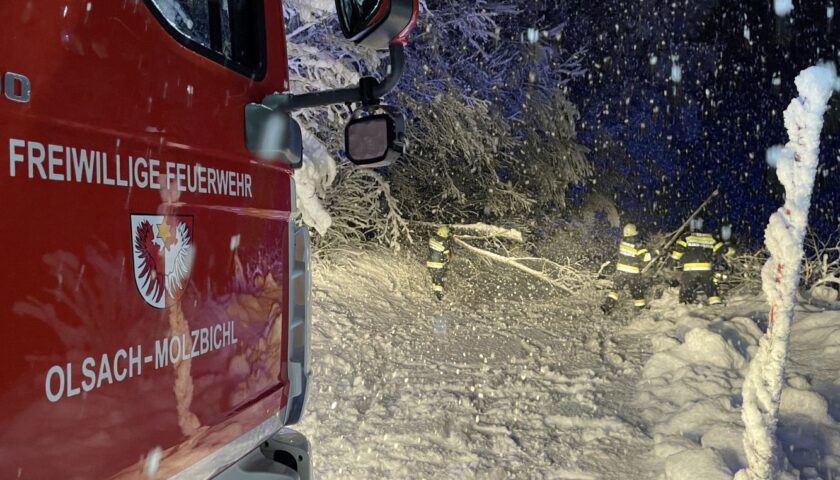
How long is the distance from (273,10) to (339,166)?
882 cm

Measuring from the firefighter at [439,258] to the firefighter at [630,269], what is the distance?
9.44 feet

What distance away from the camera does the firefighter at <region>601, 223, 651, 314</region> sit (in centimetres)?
995

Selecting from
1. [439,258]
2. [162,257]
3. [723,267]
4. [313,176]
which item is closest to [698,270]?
[723,267]

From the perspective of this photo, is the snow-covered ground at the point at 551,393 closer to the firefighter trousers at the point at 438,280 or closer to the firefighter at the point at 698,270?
the firefighter at the point at 698,270

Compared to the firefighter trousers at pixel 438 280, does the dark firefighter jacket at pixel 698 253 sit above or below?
above

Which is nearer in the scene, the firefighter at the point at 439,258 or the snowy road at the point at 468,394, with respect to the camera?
the snowy road at the point at 468,394

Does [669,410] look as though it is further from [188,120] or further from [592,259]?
[592,259]

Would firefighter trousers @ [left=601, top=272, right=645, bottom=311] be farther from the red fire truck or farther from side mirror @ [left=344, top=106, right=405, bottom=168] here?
the red fire truck

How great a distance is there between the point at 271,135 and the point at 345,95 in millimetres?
316

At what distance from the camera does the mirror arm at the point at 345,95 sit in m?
2.32

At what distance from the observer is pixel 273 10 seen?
103 inches

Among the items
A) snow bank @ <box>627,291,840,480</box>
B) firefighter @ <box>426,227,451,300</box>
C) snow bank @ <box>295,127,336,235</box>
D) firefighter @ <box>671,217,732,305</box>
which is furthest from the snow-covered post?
firefighter @ <box>426,227,451,300</box>

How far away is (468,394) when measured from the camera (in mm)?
6113

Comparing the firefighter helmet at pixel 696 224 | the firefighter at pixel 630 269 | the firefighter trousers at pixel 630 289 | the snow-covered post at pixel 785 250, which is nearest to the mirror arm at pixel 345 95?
the snow-covered post at pixel 785 250
